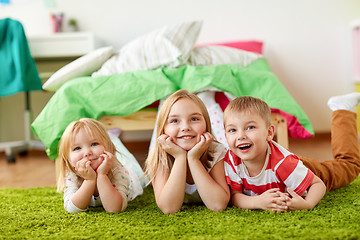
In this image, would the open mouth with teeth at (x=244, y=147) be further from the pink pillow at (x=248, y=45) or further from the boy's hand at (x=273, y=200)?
the pink pillow at (x=248, y=45)

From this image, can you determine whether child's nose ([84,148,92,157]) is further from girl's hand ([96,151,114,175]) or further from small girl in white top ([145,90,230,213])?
small girl in white top ([145,90,230,213])

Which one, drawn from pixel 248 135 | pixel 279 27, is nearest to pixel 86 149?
pixel 248 135

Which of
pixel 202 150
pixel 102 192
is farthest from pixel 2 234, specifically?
pixel 202 150

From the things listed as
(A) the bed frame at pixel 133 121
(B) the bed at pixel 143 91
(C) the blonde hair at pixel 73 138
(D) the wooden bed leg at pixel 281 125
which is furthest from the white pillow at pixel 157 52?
(C) the blonde hair at pixel 73 138

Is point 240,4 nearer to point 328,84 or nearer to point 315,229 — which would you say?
point 328,84

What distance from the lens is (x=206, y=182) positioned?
1100mm

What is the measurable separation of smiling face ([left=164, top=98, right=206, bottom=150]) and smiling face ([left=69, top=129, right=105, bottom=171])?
0.22 meters

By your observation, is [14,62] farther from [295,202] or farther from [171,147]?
[295,202]

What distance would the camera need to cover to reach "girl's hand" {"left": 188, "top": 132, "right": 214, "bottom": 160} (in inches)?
43.5

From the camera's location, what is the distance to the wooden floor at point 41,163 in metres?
1.86

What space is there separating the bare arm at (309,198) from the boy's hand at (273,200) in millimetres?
14

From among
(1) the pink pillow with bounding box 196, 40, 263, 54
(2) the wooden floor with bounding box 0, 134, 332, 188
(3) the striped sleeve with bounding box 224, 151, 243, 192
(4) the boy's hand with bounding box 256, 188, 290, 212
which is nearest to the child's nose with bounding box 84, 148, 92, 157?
(3) the striped sleeve with bounding box 224, 151, 243, 192

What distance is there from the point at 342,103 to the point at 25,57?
5.82ft

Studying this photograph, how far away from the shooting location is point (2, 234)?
102 cm
